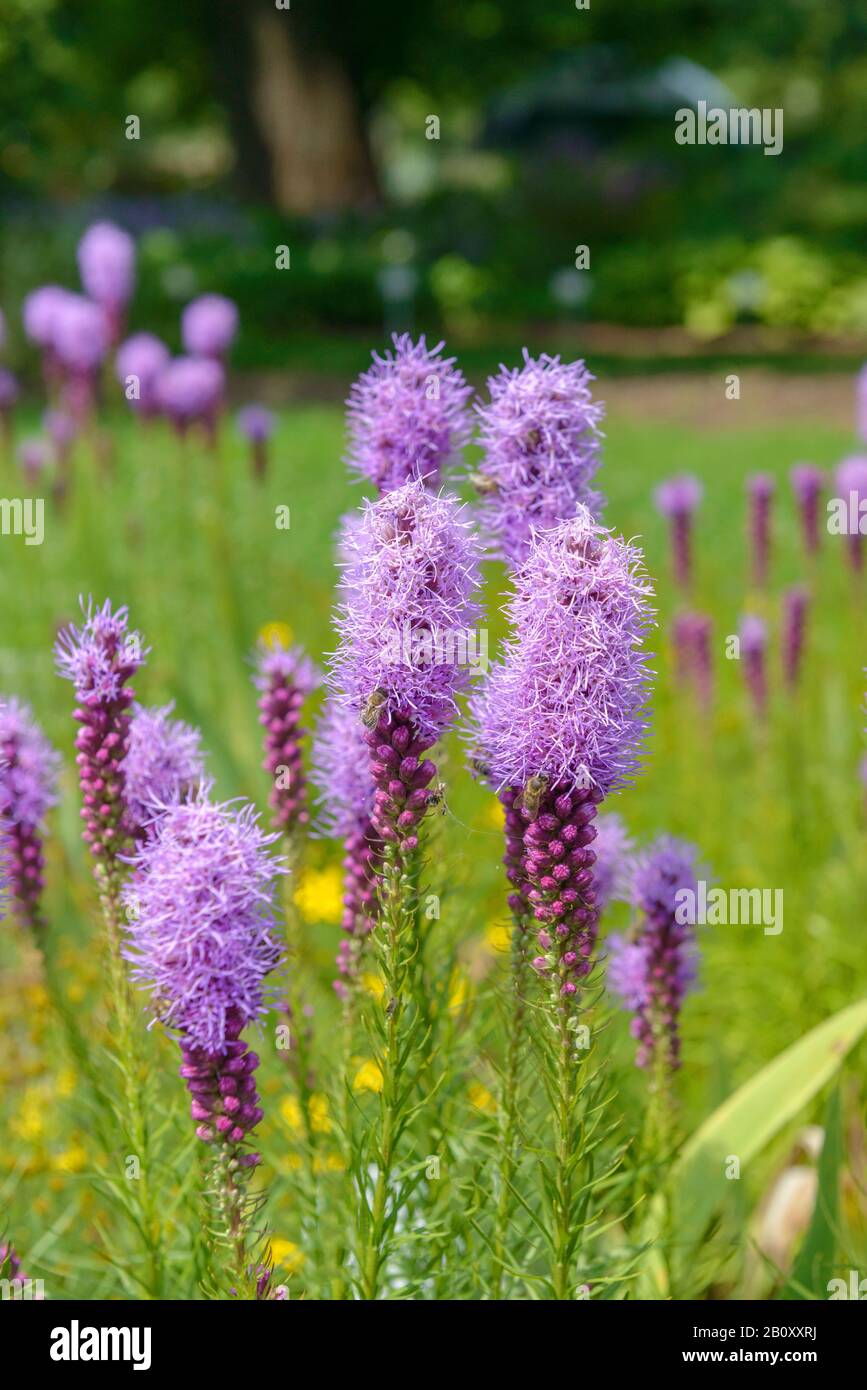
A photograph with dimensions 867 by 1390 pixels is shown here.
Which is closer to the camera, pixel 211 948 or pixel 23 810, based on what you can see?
pixel 211 948

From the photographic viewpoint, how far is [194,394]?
5848 mm

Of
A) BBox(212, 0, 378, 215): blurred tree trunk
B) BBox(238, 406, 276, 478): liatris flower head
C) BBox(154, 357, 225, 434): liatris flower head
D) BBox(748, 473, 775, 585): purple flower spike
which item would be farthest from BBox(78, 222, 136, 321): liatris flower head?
BBox(212, 0, 378, 215): blurred tree trunk

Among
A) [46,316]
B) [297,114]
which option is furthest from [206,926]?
[297,114]

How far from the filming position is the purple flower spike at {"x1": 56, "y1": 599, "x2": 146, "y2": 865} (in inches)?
83.7

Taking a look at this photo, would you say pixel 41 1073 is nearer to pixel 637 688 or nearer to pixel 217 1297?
pixel 217 1297

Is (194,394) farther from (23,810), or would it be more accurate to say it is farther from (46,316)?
(23,810)

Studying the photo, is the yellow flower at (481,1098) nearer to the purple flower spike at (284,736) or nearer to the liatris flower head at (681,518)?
the purple flower spike at (284,736)

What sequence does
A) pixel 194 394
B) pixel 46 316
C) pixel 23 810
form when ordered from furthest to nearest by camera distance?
1. pixel 46 316
2. pixel 194 394
3. pixel 23 810

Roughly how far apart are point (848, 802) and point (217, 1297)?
3562 mm

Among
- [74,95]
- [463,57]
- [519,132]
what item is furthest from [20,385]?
[519,132]

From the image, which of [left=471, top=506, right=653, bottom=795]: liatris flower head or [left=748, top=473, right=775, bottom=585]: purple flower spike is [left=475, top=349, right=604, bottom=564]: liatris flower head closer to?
[left=471, top=506, right=653, bottom=795]: liatris flower head

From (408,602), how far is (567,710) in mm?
218

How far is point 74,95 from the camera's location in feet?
69.7
